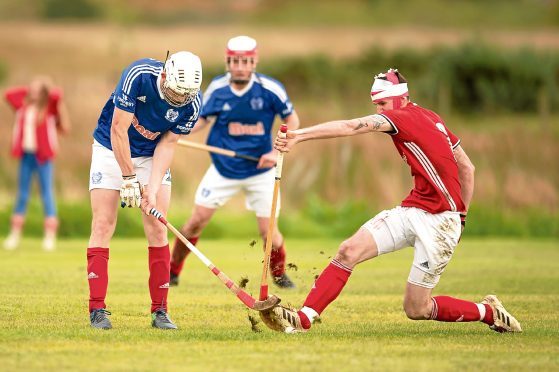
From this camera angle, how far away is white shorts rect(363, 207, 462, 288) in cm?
920

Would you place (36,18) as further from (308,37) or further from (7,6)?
(308,37)

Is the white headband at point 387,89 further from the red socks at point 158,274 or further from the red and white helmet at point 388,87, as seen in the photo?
the red socks at point 158,274

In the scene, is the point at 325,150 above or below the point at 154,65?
below

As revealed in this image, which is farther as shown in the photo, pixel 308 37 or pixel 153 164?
pixel 308 37

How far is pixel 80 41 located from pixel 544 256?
27.3m

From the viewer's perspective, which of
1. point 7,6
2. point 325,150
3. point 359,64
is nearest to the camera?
point 325,150

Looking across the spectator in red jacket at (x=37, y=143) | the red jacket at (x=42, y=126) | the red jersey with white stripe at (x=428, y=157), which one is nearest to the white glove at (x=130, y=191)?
the red jersey with white stripe at (x=428, y=157)

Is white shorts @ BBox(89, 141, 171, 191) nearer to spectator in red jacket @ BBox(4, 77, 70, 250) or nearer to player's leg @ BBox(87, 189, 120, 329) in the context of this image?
player's leg @ BBox(87, 189, 120, 329)

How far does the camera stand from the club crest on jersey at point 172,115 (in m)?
9.40

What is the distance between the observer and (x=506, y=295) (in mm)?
12477

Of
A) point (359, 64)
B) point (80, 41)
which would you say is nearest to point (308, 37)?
point (359, 64)

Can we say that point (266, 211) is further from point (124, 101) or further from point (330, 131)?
point (330, 131)

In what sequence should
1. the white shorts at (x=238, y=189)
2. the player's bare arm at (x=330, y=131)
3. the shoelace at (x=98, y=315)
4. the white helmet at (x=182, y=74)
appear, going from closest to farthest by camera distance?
the player's bare arm at (x=330, y=131), the white helmet at (x=182, y=74), the shoelace at (x=98, y=315), the white shorts at (x=238, y=189)

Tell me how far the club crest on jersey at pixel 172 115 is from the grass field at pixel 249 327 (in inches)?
63.9
